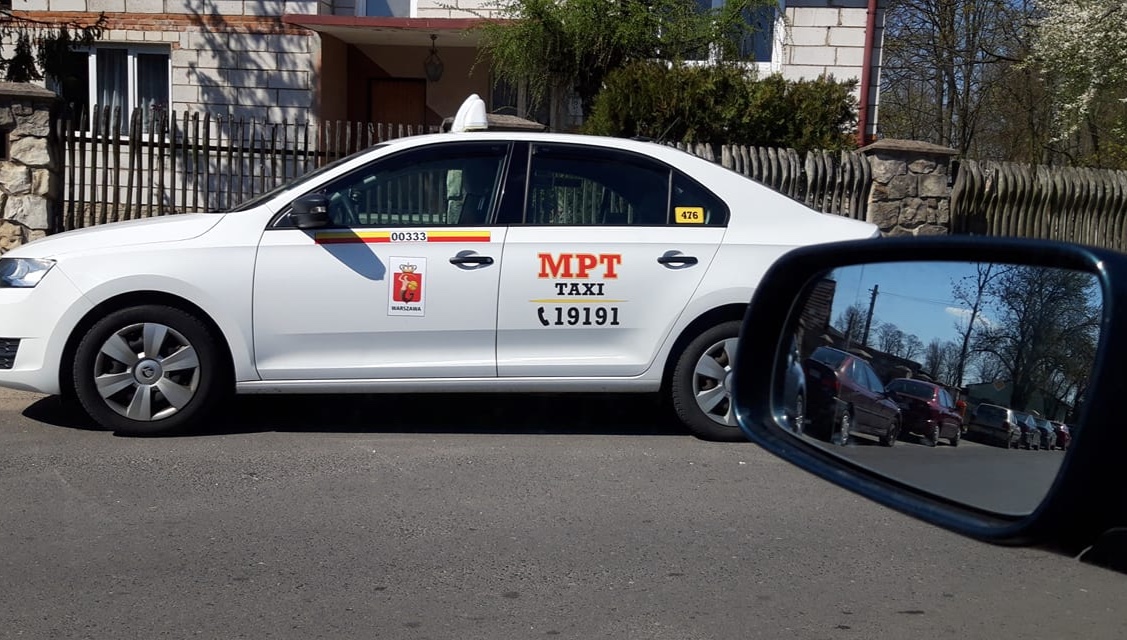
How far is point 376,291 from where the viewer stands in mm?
6281

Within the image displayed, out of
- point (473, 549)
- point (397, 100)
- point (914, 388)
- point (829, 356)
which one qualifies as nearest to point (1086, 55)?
point (397, 100)

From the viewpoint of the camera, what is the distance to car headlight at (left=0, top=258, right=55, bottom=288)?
625 cm

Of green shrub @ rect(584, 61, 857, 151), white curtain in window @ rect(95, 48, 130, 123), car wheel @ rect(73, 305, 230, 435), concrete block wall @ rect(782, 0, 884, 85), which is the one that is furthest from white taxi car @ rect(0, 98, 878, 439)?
white curtain in window @ rect(95, 48, 130, 123)

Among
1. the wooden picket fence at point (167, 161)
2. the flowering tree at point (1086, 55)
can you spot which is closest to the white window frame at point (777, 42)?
the flowering tree at point (1086, 55)

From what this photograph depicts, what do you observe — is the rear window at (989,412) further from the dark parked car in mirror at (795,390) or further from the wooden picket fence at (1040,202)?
the wooden picket fence at (1040,202)

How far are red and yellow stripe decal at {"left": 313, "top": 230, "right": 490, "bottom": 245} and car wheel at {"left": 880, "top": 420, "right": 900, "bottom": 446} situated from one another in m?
4.46

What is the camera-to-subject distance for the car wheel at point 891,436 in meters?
2.06

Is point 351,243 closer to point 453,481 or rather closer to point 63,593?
point 453,481

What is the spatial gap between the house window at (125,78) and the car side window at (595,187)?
35.3ft

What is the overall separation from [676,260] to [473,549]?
243cm

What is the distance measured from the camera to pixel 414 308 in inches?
249

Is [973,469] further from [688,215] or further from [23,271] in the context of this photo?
[23,271]

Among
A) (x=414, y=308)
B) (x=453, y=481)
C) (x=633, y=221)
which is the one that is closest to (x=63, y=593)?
(x=453, y=481)

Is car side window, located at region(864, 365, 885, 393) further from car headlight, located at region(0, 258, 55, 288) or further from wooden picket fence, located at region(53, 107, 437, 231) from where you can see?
wooden picket fence, located at region(53, 107, 437, 231)
